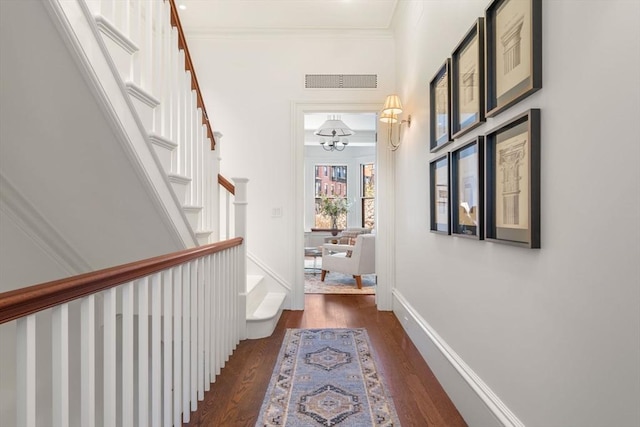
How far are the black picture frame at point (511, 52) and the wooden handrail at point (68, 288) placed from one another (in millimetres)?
1515

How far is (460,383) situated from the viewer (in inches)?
73.6

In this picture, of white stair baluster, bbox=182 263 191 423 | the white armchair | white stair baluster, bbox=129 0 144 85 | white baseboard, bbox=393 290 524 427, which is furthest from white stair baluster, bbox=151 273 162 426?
the white armchair

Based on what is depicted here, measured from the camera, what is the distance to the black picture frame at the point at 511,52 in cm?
119

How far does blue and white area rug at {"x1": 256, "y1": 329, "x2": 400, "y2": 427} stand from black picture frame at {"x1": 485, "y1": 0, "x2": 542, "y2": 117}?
161 centimetres

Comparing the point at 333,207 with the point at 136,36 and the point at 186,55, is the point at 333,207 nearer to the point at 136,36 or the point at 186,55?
the point at 186,55

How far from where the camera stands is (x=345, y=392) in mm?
2143

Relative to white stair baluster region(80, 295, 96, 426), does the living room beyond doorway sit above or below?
above

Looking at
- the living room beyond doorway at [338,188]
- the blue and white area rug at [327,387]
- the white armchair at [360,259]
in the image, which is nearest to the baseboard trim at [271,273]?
the blue and white area rug at [327,387]

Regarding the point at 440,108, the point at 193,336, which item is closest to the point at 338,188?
the point at 440,108

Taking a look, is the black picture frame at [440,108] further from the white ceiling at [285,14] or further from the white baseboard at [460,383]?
the white ceiling at [285,14]

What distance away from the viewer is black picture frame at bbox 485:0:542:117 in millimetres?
1192

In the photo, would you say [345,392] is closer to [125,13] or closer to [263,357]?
[263,357]

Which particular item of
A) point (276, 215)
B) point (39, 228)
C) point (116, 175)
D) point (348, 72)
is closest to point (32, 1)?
point (116, 175)

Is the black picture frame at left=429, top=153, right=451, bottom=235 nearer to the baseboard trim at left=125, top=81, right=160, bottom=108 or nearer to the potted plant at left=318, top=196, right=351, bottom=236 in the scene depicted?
the baseboard trim at left=125, top=81, right=160, bottom=108
